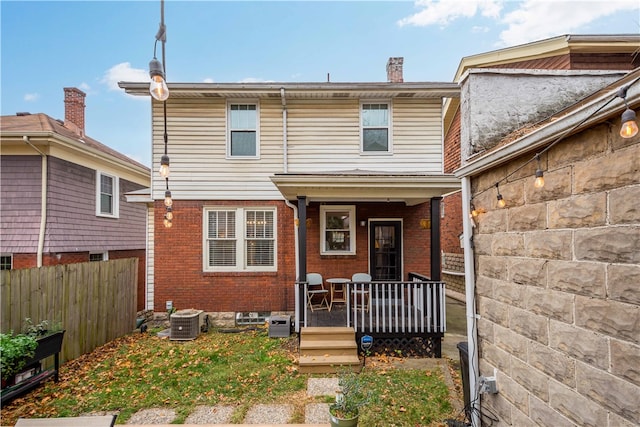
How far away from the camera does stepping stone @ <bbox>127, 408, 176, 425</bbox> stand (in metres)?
3.80

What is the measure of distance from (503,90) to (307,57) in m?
13.6

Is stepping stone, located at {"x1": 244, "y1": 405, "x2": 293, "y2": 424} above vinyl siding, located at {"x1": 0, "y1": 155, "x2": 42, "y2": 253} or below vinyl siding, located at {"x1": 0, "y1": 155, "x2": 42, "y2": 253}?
below

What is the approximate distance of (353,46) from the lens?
13266 millimetres

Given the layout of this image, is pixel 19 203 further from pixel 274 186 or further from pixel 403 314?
pixel 403 314

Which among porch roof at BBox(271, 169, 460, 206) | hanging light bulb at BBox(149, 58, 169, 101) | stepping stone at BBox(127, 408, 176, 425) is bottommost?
stepping stone at BBox(127, 408, 176, 425)

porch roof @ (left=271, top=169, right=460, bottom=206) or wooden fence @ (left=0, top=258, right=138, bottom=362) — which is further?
porch roof @ (left=271, top=169, right=460, bottom=206)

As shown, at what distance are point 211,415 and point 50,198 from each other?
7.67 meters

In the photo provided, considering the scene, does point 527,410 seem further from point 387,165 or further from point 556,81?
point 387,165

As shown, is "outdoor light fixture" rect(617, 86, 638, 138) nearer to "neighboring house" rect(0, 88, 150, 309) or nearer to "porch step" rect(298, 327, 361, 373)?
"porch step" rect(298, 327, 361, 373)

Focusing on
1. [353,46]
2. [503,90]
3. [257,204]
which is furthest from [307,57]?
[503,90]

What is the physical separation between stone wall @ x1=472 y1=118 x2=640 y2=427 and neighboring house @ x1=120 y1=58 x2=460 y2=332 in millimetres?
5321

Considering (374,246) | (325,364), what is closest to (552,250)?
(325,364)

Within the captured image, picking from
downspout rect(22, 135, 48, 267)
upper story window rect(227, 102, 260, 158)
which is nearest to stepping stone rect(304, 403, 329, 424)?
upper story window rect(227, 102, 260, 158)

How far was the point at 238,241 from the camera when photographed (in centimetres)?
797
